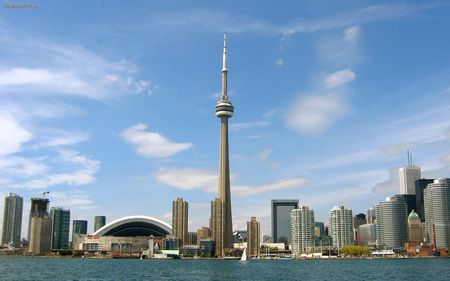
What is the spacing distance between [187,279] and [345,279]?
3187 cm

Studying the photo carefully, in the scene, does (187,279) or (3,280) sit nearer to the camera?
A: (3,280)

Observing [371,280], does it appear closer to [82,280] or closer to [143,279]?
[143,279]

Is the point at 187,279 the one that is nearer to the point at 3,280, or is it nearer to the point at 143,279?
the point at 143,279

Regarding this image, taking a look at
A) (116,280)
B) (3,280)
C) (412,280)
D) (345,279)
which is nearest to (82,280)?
(116,280)

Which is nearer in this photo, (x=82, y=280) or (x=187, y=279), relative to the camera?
(x=82, y=280)

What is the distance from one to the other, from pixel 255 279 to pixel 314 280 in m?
11.6

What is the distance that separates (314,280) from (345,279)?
24.5 ft

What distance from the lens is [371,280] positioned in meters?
108

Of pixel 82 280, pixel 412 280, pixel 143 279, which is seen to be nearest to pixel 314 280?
pixel 412 280

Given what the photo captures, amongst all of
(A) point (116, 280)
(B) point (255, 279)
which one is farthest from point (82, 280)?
(B) point (255, 279)

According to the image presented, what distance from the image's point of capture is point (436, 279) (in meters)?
109

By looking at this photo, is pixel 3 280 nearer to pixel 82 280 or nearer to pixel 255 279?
pixel 82 280

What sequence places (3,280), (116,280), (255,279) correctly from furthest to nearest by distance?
(255,279) → (116,280) → (3,280)

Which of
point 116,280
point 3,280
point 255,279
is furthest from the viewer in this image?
point 255,279
